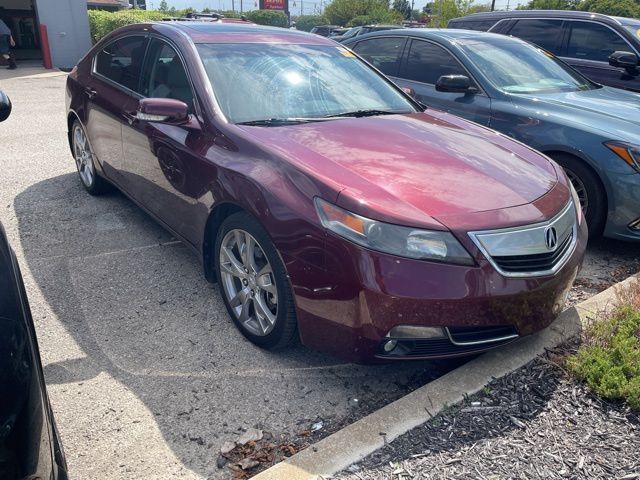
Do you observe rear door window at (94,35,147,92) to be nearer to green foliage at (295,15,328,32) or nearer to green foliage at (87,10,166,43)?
green foliage at (87,10,166,43)

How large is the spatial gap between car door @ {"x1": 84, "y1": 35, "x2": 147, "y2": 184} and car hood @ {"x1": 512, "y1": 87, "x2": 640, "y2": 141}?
10.5 feet

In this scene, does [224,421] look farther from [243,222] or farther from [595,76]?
[595,76]

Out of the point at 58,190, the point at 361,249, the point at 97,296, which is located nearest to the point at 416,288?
the point at 361,249

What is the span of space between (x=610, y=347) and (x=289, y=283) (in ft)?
5.30

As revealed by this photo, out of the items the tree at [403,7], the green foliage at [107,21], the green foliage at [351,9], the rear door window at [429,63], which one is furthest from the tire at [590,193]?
the tree at [403,7]

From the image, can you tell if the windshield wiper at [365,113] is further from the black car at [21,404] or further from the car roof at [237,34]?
the black car at [21,404]

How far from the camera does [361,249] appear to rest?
2424 millimetres

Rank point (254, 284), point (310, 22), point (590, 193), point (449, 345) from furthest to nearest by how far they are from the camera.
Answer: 1. point (310, 22)
2. point (590, 193)
3. point (254, 284)
4. point (449, 345)

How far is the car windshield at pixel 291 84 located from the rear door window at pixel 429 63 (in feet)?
5.00

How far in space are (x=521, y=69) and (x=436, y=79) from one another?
2.65 ft

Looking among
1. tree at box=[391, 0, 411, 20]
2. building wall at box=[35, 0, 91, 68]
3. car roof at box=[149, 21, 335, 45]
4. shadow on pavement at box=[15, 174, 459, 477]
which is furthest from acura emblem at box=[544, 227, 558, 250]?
tree at box=[391, 0, 411, 20]

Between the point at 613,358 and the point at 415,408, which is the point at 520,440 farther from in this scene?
the point at 613,358


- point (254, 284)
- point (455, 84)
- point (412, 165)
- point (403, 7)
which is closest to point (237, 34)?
point (412, 165)

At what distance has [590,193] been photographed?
14.1 feet
